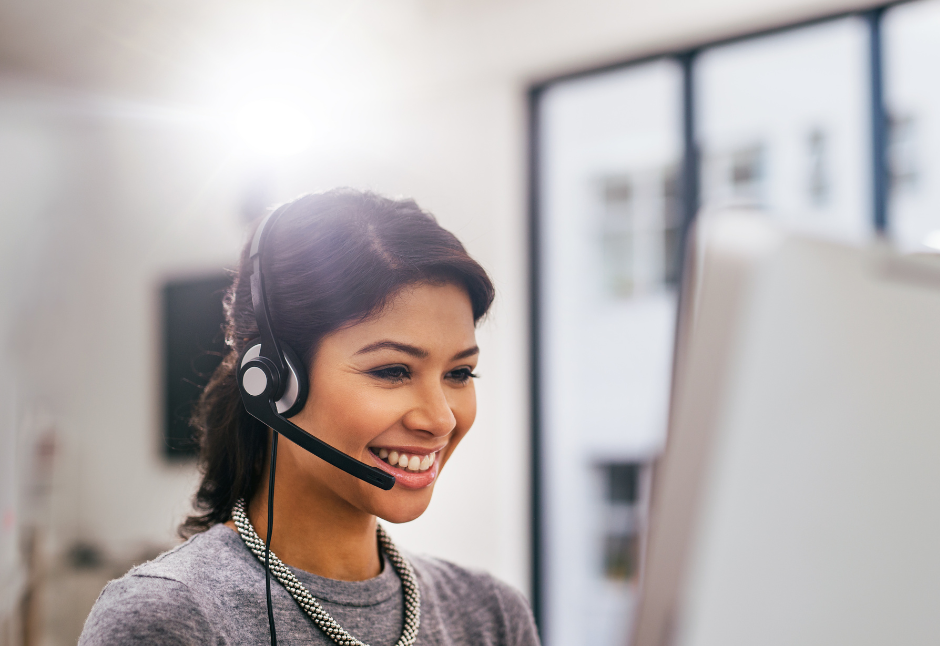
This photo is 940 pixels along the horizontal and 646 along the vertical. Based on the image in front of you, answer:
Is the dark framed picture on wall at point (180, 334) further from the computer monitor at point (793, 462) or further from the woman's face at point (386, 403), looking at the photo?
the computer monitor at point (793, 462)

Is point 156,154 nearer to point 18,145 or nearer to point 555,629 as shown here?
point 18,145

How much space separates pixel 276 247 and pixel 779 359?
668 mm

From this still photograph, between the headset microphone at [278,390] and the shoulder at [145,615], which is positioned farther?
the headset microphone at [278,390]

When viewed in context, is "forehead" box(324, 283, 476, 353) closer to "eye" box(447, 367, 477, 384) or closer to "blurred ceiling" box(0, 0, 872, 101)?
"eye" box(447, 367, 477, 384)

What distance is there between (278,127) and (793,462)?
3.04 meters

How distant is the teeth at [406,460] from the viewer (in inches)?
32.5

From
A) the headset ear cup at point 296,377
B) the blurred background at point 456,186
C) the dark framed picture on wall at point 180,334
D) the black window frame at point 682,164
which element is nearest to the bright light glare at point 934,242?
the black window frame at point 682,164

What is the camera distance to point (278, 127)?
3066mm

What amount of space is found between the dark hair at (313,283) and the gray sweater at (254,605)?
3.9 inches

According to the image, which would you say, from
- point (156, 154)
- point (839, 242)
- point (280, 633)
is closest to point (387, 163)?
point (156, 154)

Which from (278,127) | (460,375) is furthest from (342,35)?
(460,375)

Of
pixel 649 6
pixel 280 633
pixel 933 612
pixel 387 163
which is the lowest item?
pixel 280 633

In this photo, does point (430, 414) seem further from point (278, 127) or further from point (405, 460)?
point (278, 127)

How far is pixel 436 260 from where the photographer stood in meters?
0.85
